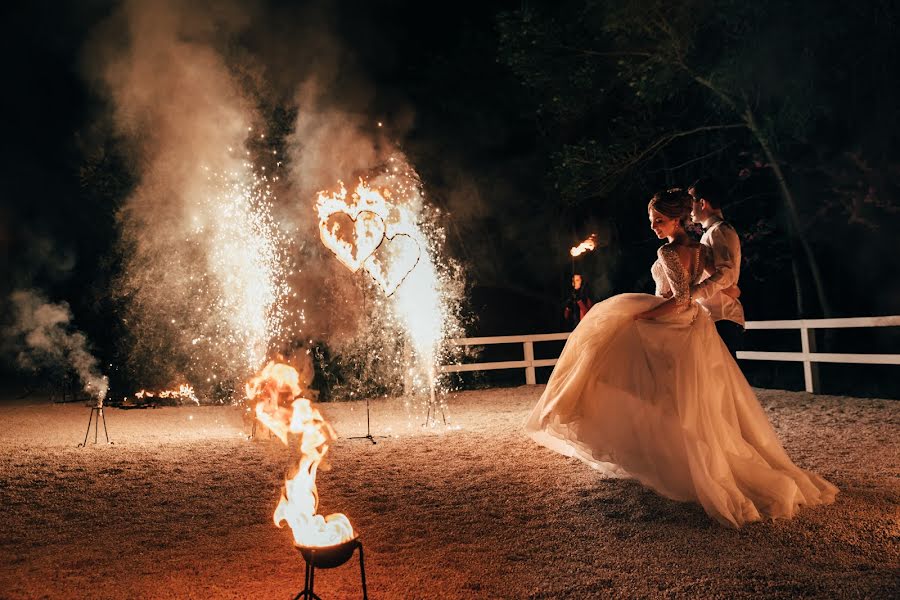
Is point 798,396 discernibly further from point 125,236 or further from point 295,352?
point 125,236

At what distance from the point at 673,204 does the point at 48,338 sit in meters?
17.0

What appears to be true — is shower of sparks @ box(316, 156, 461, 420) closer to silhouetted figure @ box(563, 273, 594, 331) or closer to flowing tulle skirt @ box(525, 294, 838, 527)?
silhouetted figure @ box(563, 273, 594, 331)

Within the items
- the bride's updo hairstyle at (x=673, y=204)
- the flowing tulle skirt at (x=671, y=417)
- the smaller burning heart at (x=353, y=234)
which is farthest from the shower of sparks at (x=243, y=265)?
the bride's updo hairstyle at (x=673, y=204)

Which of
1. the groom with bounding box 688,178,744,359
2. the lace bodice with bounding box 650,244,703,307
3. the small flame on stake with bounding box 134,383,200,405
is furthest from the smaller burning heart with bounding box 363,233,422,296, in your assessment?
the lace bodice with bounding box 650,244,703,307

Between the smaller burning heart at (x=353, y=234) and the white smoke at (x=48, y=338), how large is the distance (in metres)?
8.71

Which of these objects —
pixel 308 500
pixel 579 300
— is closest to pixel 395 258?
pixel 579 300

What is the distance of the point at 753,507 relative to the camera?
423cm

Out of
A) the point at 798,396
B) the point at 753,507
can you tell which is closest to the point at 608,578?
the point at 753,507

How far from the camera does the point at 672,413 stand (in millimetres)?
4586

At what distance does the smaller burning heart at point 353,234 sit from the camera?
8.34 m

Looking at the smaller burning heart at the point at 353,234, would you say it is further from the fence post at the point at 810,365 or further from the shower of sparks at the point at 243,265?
the fence post at the point at 810,365

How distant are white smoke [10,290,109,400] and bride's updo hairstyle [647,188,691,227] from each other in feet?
43.2

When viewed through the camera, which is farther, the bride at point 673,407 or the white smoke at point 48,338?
the white smoke at point 48,338

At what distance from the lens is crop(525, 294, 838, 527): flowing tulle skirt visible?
435 cm
